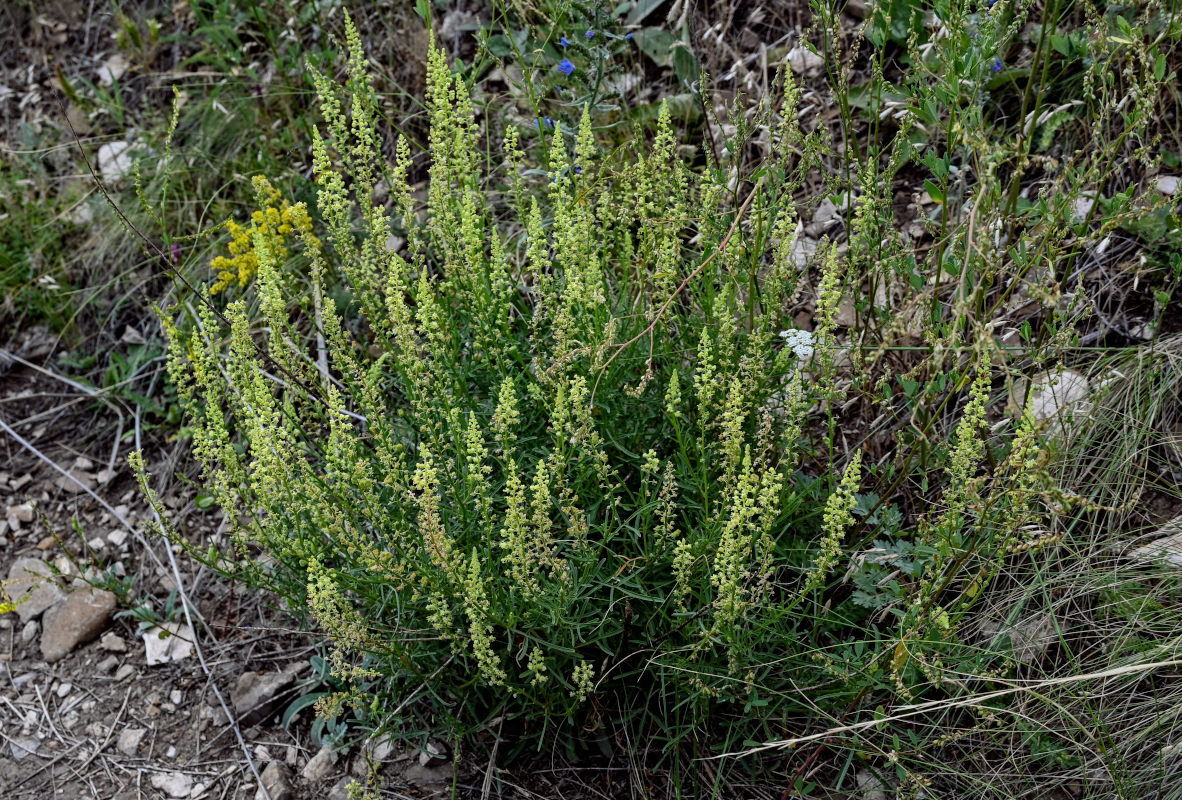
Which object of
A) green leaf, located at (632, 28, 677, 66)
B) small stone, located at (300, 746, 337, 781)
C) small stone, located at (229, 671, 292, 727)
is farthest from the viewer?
green leaf, located at (632, 28, 677, 66)

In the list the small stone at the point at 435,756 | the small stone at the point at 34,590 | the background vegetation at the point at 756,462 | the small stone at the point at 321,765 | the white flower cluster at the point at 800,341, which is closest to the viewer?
the background vegetation at the point at 756,462

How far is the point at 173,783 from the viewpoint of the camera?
3.14 m

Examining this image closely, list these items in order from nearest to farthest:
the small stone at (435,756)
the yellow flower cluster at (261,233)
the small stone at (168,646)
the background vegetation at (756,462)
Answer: the background vegetation at (756,462)
the small stone at (435,756)
the yellow flower cluster at (261,233)
the small stone at (168,646)

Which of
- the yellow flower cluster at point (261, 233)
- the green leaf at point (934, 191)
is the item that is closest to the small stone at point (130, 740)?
the yellow flower cluster at point (261, 233)

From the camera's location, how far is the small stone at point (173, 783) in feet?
10.2

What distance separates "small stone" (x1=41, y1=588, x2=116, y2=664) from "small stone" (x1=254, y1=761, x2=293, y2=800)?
106cm

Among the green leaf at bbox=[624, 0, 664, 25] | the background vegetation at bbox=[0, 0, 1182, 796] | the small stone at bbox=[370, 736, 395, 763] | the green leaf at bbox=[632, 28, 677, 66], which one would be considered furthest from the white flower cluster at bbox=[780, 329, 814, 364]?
the green leaf at bbox=[624, 0, 664, 25]

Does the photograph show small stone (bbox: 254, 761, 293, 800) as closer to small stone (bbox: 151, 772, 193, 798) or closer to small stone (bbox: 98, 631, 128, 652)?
small stone (bbox: 151, 772, 193, 798)

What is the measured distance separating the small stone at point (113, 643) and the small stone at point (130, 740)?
37cm

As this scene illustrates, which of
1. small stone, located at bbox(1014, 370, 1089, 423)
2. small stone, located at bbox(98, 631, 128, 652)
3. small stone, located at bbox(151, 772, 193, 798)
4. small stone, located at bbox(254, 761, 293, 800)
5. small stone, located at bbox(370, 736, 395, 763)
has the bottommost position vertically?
small stone, located at bbox(98, 631, 128, 652)

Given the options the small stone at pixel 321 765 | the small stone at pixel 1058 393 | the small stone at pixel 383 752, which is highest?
the small stone at pixel 1058 393

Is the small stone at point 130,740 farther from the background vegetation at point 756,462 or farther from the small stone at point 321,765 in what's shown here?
the background vegetation at point 756,462

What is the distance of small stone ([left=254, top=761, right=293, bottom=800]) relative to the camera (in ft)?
9.88

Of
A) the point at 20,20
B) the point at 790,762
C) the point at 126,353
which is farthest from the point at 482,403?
the point at 20,20
